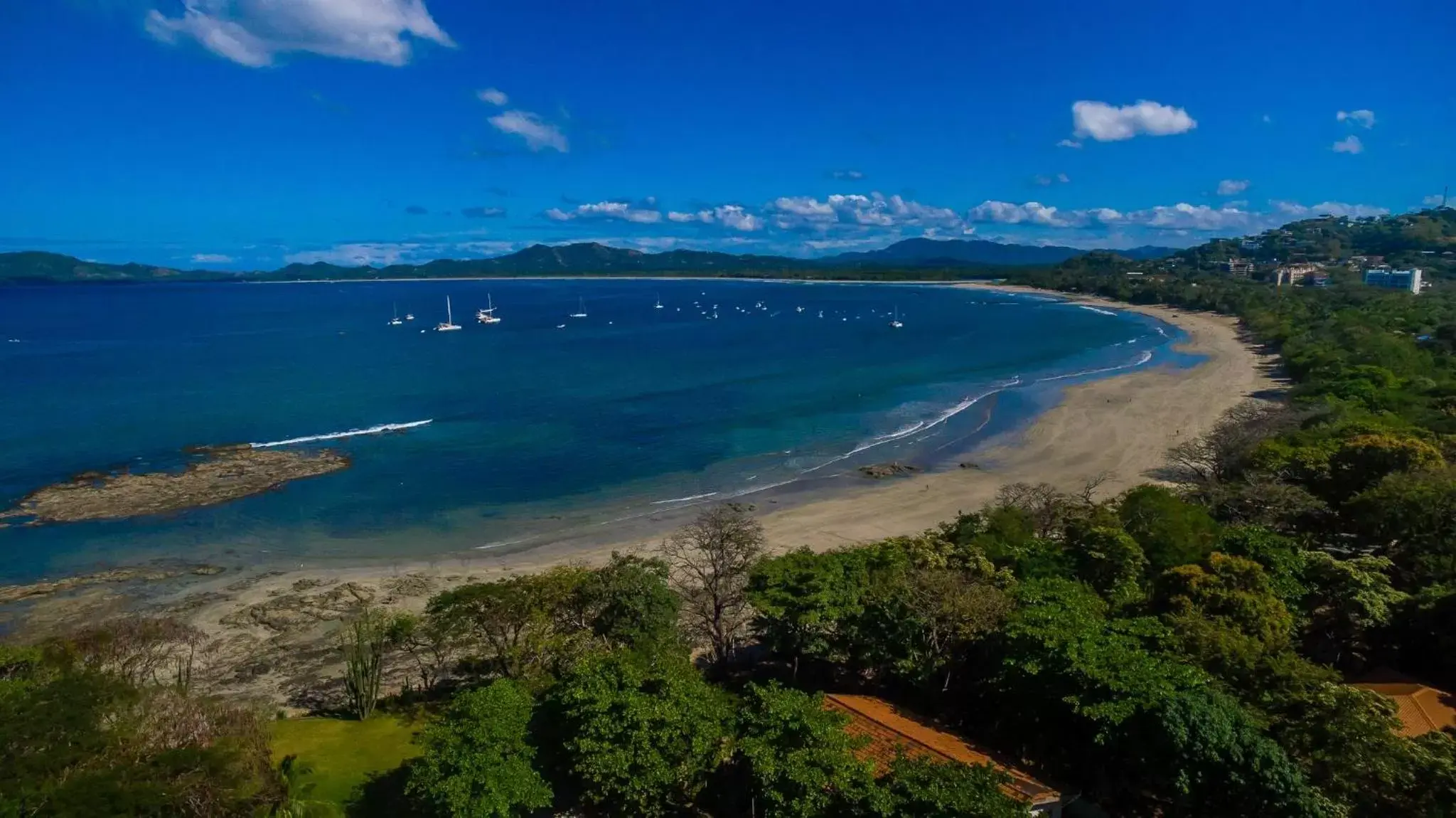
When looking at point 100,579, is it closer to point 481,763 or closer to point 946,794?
point 481,763

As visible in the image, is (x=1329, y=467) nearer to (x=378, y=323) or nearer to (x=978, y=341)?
(x=978, y=341)

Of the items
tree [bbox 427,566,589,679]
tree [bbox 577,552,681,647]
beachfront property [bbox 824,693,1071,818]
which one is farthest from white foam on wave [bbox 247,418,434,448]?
beachfront property [bbox 824,693,1071,818]

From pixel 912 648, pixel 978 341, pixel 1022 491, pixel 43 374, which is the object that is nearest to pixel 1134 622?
pixel 912 648

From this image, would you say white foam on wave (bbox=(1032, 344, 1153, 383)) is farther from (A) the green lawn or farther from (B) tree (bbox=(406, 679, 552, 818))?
(B) tree (bbox=(406, 679, 552, 818))

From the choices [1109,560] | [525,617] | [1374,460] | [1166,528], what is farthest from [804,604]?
[1374,460]

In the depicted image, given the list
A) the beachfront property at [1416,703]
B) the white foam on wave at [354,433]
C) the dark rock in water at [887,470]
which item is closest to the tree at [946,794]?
the beachfront property at [1416,703]

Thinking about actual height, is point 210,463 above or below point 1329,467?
below
